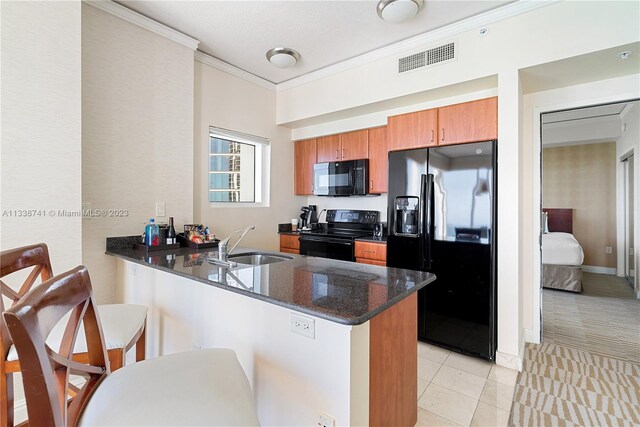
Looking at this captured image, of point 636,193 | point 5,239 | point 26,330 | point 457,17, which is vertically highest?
point 457,17

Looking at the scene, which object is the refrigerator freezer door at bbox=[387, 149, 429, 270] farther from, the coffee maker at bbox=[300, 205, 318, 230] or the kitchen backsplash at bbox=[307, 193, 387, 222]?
the coffee maker at bbox=[300, 205, 318, 230]

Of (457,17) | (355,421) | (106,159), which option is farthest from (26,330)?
(457,17)

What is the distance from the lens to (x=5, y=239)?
167 centimetres

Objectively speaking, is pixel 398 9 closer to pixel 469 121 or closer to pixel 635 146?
pixel 469 121

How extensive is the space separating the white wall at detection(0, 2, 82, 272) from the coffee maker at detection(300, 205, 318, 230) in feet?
9.00

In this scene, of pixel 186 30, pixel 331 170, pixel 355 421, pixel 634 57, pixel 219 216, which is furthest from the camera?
pixel 331 170

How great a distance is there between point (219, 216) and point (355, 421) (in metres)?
2.68

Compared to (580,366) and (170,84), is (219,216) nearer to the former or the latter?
(170,84)

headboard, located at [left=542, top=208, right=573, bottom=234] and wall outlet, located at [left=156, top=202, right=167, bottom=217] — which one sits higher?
wall outlet, located at [left=156, top=202, right=167, bottom=217]

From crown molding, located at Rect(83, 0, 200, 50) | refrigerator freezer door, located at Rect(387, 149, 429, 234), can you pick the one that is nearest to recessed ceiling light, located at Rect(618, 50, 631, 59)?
refrigerator freezer door, located at Rect(387, 149, 429, 234)

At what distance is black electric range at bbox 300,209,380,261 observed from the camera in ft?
11.3

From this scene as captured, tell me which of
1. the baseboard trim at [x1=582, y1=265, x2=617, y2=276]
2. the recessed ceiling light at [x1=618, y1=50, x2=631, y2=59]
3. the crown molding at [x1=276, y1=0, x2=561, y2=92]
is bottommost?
the baseboard trim at [x1=582, y1=265, x2=617, y2=276]

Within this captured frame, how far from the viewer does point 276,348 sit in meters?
1.38

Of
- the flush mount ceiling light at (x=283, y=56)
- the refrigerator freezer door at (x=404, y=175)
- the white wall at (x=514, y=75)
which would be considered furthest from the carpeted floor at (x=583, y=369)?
the flush mount ceiling light at (x=283, y=56)
